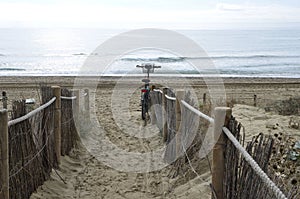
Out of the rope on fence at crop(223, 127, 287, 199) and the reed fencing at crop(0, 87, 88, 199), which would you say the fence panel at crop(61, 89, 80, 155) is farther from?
the rope on fence at crop(223, 127, 287, 199)

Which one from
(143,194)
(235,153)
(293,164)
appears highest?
(235,153)

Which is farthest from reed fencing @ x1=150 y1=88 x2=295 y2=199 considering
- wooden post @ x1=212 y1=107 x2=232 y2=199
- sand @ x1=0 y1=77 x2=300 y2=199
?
sand @ x1=0 y1=77 x2=300 y2=199

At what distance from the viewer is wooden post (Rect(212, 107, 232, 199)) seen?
342cm

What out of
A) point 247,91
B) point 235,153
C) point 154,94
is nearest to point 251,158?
point 235,153

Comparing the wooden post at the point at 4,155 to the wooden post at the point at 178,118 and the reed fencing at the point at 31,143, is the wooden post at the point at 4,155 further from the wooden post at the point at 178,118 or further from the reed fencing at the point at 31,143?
the wooden post at the point at 178,118

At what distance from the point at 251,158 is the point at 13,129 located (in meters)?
2.09

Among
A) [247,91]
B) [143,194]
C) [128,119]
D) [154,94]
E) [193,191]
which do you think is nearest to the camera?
[193,191]

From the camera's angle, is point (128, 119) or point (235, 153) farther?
point (128, 119)

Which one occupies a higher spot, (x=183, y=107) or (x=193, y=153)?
(x=183, y=107)

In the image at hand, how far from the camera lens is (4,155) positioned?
3.24 metres

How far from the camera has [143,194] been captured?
15.8 feet

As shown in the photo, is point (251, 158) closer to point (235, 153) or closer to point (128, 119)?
point (235, 153)

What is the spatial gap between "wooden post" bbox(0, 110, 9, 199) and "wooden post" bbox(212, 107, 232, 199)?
169cm

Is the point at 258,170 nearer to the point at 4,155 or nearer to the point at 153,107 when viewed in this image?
the point at 4,155
